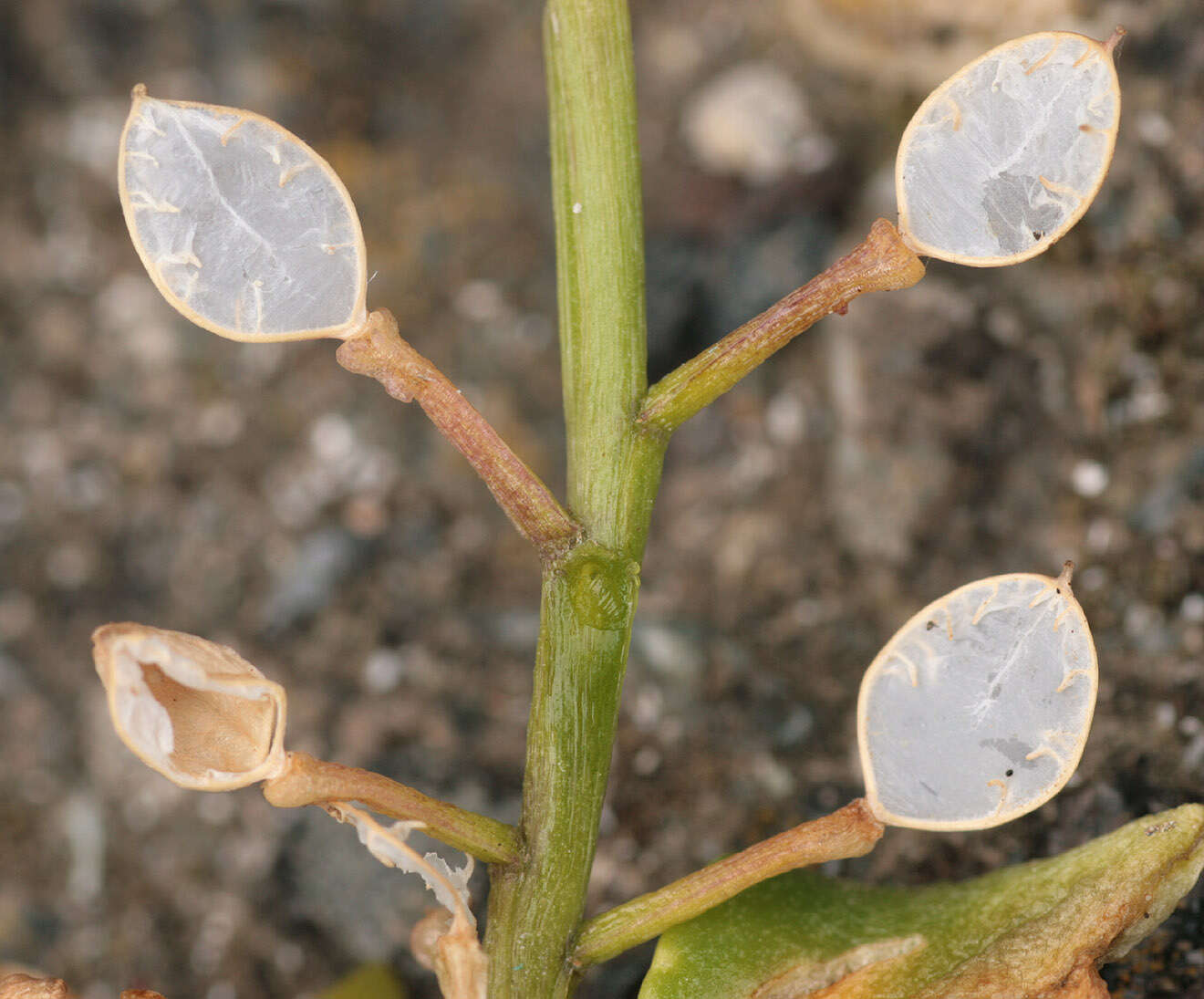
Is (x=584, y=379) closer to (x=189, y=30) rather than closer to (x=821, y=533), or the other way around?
(x=821, y=533)

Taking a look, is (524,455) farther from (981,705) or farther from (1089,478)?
(981,705)

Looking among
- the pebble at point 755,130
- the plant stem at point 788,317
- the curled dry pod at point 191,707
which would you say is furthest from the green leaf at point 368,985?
the pebble at point 755,130

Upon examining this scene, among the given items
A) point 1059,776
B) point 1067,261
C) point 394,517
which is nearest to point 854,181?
point 1067,261

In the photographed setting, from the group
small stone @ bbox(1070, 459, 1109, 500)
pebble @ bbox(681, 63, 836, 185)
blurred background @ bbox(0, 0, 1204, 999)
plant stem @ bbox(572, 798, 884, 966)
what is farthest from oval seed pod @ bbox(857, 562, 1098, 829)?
pebble @ bbox(681, 63, 836, 185)

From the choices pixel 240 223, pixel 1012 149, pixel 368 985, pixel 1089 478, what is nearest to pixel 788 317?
pixel 1012 149

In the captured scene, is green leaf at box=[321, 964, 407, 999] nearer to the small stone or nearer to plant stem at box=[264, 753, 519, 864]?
plant stem at box=[264, 753, 519, 864]
